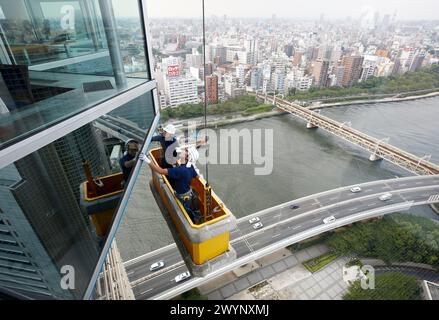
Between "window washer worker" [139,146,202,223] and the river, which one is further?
the river

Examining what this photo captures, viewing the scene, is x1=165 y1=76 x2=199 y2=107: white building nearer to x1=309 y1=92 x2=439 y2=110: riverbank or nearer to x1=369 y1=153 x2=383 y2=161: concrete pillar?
x1=309 y1=92 x2=439 y2=110: riverbank

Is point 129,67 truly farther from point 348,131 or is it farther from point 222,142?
point 348,131

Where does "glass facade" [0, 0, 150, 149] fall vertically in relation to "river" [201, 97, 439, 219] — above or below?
above

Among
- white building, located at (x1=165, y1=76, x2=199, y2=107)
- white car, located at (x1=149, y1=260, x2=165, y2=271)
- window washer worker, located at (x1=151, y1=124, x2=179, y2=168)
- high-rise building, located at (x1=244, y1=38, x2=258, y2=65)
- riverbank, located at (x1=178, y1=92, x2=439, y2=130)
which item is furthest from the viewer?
high-rise building, located at (x1=244, y1=38, x2=258, y2=65)

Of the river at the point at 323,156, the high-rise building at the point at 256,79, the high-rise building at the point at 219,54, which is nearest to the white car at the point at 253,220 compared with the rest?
the river at the point at 323,156

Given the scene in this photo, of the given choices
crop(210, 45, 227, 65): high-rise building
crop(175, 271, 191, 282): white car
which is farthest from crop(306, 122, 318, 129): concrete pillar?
crop(175, 271, 191, 282): white car

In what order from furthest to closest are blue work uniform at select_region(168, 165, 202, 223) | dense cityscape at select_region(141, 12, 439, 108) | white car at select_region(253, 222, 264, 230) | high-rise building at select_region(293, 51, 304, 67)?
high-rise building at select_region(293, 51, 304, 67) < dense cityscape at select_region(141, 12, 439, 108) < white car at select_region(253, 222, 264, 230) < blue work uniform at select_region(168, 165, 202, 223)

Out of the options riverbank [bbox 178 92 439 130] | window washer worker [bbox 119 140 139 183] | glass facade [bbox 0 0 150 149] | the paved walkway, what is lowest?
the paved walkway
